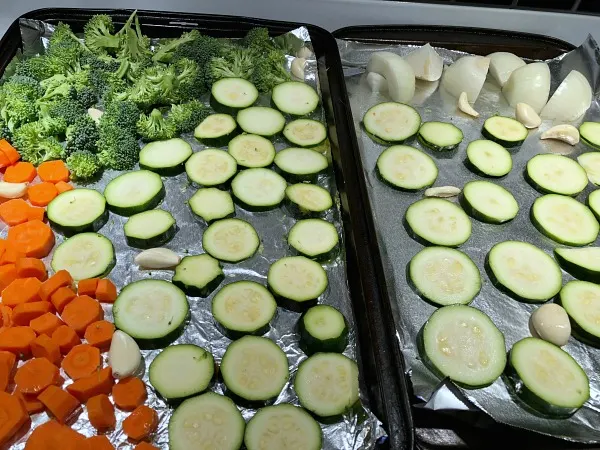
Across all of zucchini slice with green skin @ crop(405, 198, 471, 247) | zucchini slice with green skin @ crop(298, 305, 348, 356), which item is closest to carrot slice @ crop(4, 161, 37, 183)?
zucchini slice with green skin @ crop(298, 305, 348, 356)

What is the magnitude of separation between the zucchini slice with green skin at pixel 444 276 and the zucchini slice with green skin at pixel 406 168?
462 mm

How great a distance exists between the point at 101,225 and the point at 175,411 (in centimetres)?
109

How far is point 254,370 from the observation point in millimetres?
2096

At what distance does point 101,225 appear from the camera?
8.64 ft

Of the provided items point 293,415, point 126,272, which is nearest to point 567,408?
point 293,415

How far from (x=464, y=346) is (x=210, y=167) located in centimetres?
157

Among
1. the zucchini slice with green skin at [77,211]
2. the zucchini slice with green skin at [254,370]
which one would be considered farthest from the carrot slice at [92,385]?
the zucchini slice with green skin at [77,211]

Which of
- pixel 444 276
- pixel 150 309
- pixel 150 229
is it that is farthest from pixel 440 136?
pixel 150 309

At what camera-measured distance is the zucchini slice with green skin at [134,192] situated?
265 centimetres

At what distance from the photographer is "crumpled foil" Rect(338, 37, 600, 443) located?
209cm

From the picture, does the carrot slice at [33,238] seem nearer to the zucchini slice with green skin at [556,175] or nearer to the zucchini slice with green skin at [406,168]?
the zucchini slice with green skin at [406,168]

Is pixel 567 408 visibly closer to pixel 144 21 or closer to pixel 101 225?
pixel 101 225

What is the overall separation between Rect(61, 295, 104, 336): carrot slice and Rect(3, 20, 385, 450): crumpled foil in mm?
97

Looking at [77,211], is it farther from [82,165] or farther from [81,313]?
[81,313]
